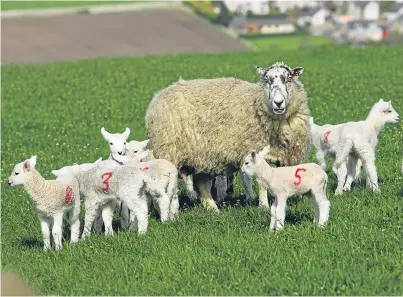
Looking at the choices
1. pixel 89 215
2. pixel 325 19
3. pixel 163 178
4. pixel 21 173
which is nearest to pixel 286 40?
pixel 325 19

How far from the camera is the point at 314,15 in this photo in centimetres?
12381

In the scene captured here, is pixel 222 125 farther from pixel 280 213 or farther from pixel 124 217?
Result: pixel 280 213

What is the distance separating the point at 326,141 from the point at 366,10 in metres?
116

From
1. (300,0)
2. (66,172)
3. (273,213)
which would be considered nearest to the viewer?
(273,213)

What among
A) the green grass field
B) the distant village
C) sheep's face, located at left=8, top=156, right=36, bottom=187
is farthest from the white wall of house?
sheep's face, located at left=8, top=156, right=36, bottom=187

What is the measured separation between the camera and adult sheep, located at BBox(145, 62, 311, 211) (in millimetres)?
11945

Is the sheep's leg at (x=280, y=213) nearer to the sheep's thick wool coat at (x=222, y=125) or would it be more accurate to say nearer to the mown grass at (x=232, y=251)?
the mown grass at (x=232, y=251)

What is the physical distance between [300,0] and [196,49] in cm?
9062

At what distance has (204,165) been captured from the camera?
12688 millimetres

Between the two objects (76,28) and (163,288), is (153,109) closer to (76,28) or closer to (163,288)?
(163,288)

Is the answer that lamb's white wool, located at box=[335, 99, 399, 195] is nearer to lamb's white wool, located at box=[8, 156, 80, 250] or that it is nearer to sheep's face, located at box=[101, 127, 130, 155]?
sheep's face, located at box=[101, 127, 130, 155]

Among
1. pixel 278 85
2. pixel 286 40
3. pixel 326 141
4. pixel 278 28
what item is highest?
pixel 278 28

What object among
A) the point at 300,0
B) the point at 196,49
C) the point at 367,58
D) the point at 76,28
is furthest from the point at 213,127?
the point at 300,0

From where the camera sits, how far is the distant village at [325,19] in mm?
93312
